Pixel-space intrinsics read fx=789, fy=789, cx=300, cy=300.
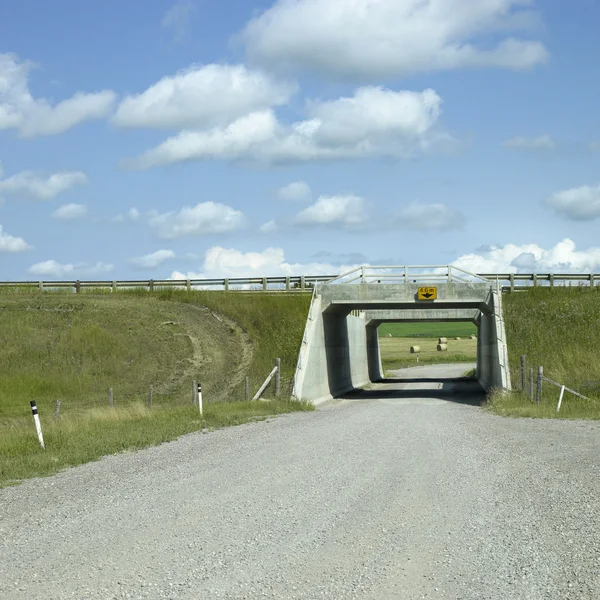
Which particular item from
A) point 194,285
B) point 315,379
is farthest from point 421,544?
point 194,285

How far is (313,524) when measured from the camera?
28.4 feet

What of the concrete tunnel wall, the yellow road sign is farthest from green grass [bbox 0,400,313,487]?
the yellow road sign

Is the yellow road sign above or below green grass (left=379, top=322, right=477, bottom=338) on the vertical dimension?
above

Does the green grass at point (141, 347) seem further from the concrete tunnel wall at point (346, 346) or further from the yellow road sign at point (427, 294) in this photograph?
the yellow road sign at point (427, 294)

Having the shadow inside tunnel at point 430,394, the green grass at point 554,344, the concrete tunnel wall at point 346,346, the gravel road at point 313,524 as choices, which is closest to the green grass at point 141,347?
the concrete tunnel wall at point 346,346

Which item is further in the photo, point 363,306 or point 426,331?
point 426,331

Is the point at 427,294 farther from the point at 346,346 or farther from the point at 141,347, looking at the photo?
the point at 141,347

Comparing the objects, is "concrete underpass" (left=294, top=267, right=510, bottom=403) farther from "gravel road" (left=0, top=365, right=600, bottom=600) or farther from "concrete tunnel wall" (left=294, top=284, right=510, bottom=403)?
"gravel road" (left=0, top=365, right=600, bottom=600)

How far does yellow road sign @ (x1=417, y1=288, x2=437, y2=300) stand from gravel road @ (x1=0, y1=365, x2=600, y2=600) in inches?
789

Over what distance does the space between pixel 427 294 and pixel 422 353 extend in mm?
61280

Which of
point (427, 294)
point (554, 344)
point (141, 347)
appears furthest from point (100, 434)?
point (554, 344)

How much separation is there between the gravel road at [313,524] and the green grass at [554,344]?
10.4 m

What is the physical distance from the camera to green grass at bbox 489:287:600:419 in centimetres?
2573

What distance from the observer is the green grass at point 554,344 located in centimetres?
2573
